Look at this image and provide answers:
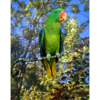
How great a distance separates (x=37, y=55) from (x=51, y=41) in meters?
0.30

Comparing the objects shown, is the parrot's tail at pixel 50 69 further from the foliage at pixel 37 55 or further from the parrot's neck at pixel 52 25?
the parrot's neck at pixel 52 25

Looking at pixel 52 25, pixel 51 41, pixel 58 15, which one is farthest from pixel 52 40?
pixel 58 15

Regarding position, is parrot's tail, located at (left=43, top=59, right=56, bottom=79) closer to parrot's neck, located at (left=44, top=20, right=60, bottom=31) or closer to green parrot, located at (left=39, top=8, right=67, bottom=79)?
green parrot, located at (left=39, top=8, right=67, bottom=79)

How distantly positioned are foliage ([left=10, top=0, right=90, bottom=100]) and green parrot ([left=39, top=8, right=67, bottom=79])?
0.24 ft

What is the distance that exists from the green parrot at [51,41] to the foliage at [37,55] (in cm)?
7

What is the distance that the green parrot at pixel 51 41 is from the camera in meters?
1.79

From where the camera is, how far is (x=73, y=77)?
5.94 ft

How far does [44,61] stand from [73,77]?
19.4 inches

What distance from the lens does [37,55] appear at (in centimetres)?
183

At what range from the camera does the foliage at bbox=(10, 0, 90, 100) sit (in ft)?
5.82

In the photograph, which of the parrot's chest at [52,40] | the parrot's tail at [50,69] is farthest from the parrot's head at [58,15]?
the parrot's tail at [50,69]

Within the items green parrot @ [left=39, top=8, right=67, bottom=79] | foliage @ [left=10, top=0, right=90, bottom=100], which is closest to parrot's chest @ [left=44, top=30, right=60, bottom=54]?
green parrot @ [left=39, top=8, right=67, bottom=79]

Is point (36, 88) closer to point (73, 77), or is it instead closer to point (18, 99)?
point (18, 99)

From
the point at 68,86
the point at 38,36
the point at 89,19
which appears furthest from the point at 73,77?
the point at 89,19
